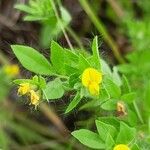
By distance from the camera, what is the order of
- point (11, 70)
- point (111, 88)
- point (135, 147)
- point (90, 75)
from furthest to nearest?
point (11, 70) < point (111, 88) < point (135, 147) < point (90, 75)

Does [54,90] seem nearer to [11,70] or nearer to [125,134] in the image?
[125,134]

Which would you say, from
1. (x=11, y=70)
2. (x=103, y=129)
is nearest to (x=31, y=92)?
(x=103, y=129)

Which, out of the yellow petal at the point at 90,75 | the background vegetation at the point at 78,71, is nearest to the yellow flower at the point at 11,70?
the background vegetation at the point at 78,71

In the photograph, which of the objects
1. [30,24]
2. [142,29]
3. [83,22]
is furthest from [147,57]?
[30,24]

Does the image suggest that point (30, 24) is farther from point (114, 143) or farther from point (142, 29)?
point (114, 143)

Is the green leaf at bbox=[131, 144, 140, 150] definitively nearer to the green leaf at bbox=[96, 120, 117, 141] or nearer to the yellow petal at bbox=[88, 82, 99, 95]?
the green leaf at bbox=[96, 120, 117, 141]
